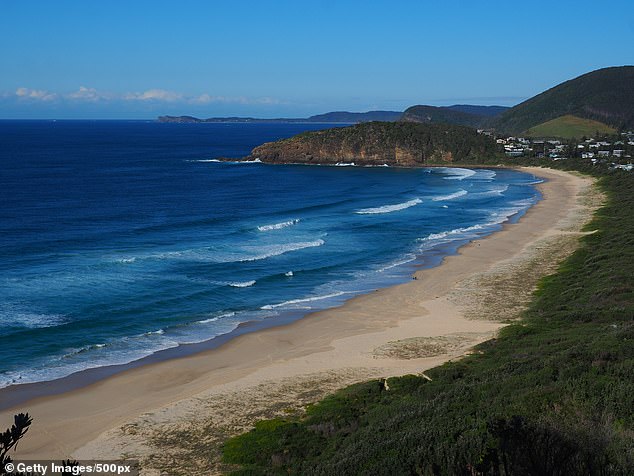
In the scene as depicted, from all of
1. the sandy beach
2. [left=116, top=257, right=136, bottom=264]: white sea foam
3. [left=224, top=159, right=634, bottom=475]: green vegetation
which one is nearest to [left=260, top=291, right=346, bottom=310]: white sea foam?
the sandy beach

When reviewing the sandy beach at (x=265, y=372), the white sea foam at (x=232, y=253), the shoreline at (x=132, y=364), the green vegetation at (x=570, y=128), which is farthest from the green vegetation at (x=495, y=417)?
the green vegetation at (x=570, y=128)

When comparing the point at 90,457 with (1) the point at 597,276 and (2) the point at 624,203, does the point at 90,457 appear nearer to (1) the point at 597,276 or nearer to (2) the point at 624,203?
(1) the point at 597,276

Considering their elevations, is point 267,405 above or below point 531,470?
below

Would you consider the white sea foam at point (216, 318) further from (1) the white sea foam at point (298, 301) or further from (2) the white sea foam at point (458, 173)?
(2) the white sea foam at point (458, 173)

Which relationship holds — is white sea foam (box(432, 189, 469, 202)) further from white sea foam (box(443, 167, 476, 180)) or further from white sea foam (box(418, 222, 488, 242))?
white sea foam (box(443, 167, 476, 180))

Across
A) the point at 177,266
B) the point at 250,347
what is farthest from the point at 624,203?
the point at 250,347
